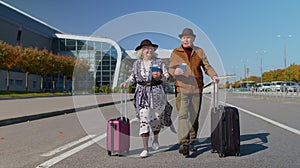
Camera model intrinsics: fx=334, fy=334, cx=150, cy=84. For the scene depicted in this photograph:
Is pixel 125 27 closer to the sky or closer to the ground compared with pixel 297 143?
closer to the sky

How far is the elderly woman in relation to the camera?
5.36m

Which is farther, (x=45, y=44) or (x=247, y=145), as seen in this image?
(x=45, y=44)

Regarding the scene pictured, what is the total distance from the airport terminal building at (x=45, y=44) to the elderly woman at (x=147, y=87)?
3997 cm

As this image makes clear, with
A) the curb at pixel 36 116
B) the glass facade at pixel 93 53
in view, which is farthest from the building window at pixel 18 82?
the curb at pixel 36 116

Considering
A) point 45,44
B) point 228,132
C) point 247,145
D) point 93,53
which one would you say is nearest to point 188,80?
point 228,132

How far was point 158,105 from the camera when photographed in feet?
17.9

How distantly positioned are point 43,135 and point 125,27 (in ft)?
12.2

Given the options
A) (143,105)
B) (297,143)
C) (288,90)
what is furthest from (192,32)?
(288,90)

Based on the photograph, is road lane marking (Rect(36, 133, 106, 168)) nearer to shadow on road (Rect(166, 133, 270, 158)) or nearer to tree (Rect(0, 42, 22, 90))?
shadow on road (Rect(166, 133, 270, 158))

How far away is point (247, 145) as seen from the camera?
6.37m

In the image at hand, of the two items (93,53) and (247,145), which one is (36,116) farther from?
(93,53)

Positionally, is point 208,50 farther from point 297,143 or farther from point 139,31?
point 297,143

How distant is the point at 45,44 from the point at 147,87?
61.0 meters

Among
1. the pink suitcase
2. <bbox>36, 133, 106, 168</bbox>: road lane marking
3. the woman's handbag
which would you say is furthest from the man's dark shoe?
<bbox>36, 133, 106, 168</bbox>: road lane marking
